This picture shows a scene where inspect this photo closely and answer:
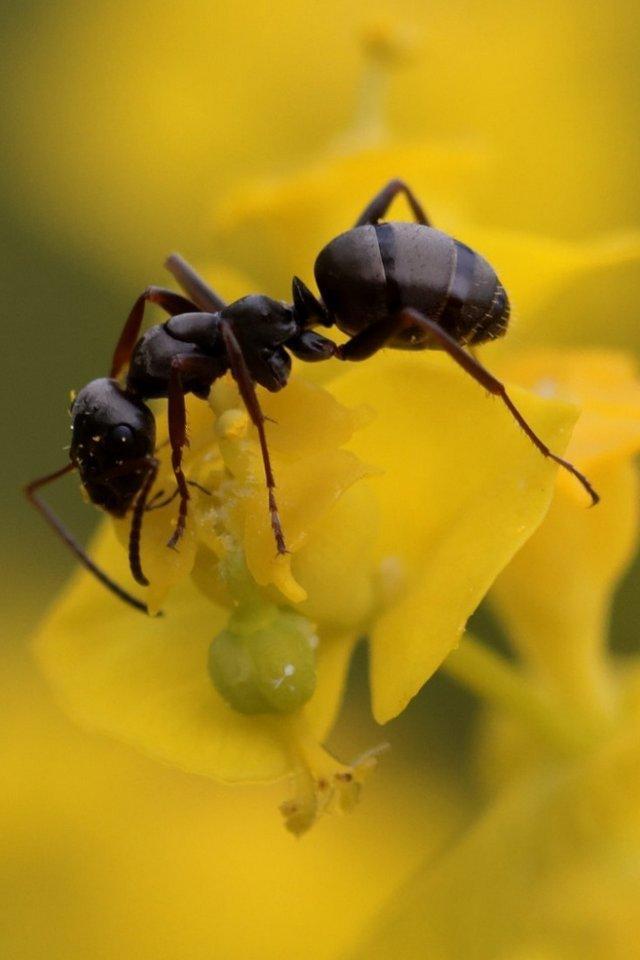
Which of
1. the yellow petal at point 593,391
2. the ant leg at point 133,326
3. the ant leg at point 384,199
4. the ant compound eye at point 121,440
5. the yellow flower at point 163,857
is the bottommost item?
the yellow flower at point 163,857

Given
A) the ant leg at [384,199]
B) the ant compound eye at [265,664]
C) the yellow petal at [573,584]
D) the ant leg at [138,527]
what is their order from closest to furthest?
the ant compound eye at [265,664] → the ant leg at [138,527] → the yellow petal at [573,584] → the ant leg at [384,199]

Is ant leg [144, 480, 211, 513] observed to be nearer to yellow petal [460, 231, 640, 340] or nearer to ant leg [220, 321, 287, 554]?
ant leg [220, 321, 287, 554]

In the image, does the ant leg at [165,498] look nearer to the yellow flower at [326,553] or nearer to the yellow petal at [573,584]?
the yellow flower at [326,553]

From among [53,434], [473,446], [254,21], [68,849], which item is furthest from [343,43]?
[473,446]

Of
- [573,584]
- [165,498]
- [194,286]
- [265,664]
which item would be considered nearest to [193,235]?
[194,286]

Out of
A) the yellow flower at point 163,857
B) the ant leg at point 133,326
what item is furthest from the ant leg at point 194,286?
the yellow flower at point 163,857

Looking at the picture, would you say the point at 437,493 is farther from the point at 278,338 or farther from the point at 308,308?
the point at 308,308
